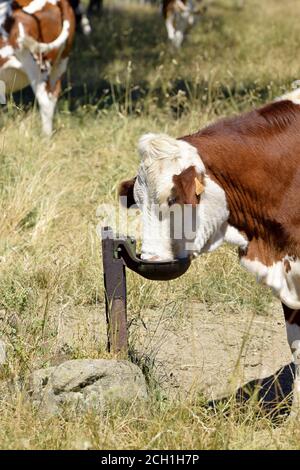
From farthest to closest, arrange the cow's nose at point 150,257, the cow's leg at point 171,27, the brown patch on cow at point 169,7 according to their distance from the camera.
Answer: the brown patch on cow at point 169,7 → the cow's leg at point 171,27 → the cow's nose at point 150,257

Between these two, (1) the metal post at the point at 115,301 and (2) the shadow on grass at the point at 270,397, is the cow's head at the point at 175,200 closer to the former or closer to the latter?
(1) the metal post at the point at 115,301

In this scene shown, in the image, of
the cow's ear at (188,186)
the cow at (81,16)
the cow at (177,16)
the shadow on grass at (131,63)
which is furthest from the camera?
the cow at (177,16)

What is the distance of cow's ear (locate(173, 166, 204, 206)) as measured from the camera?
3.76 meters

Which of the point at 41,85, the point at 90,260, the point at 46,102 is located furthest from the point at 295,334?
the point at 41,85

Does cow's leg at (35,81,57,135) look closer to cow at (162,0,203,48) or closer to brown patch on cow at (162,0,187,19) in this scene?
cow at (162,0,203,48)

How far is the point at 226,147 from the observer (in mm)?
3934

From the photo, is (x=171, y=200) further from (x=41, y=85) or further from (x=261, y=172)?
(x=41, y=85)

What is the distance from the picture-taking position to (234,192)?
3.95 meters

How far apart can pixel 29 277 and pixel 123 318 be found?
4.34 feet

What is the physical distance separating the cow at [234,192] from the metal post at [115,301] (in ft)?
1.53

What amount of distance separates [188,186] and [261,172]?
0.37 metres

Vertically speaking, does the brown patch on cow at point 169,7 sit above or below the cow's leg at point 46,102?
above

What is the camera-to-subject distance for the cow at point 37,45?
884cm

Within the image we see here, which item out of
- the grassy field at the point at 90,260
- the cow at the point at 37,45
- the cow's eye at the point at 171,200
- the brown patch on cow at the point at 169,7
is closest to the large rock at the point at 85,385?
the grassy field at the point at 90,260
